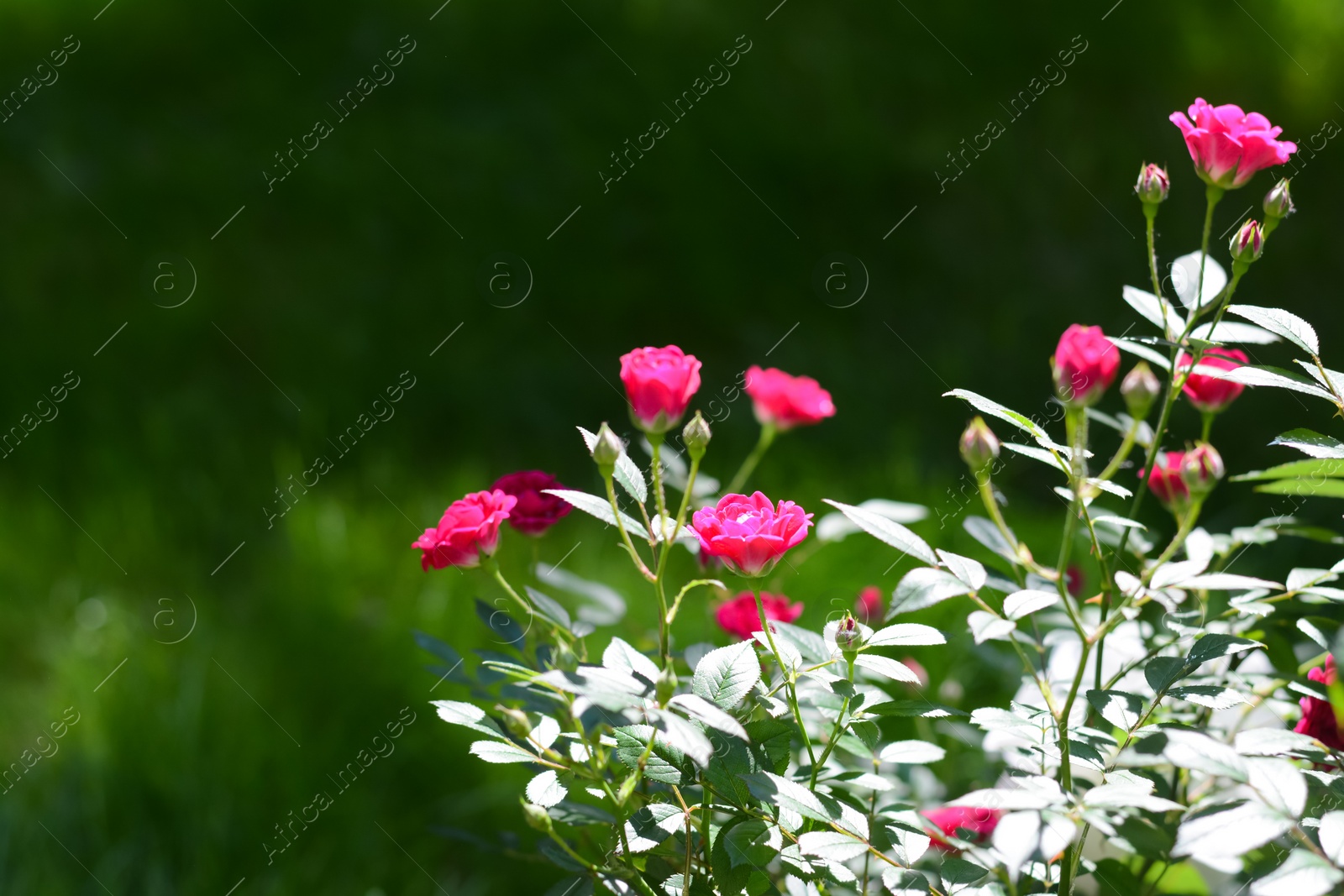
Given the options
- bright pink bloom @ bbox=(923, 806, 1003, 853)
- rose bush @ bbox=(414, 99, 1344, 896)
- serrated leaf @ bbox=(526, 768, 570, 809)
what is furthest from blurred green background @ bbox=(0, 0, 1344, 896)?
serrated leaf @ bbox=(526, 768, 570, 809)

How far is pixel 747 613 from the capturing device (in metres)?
0.89

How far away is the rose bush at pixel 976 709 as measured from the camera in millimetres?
598

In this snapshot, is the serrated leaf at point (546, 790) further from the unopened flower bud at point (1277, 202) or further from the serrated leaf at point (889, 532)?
the unopened flower bud at point (1277, 202)

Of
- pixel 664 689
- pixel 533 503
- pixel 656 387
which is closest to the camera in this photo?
pixel 664 689

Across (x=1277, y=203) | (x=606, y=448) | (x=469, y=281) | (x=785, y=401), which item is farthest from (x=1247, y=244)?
(x=469, y=281)

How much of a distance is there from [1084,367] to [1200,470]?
0.09 metres

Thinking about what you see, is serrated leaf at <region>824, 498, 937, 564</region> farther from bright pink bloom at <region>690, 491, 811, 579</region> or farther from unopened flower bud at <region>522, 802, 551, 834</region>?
unopened flower bud at <region>522, 802, 551, 834</region>

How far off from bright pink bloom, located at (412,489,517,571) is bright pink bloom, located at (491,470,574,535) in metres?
0.07

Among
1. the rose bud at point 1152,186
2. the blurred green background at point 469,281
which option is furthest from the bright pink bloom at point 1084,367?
the blurred green background at point 469,281

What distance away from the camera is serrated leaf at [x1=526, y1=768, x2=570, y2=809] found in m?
0.65

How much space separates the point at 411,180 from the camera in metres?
2.46

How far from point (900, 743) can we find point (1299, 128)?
2248 millimetres

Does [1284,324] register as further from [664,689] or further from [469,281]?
[469,281]

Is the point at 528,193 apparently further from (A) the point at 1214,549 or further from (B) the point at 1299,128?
(A) the point at 1214,549
